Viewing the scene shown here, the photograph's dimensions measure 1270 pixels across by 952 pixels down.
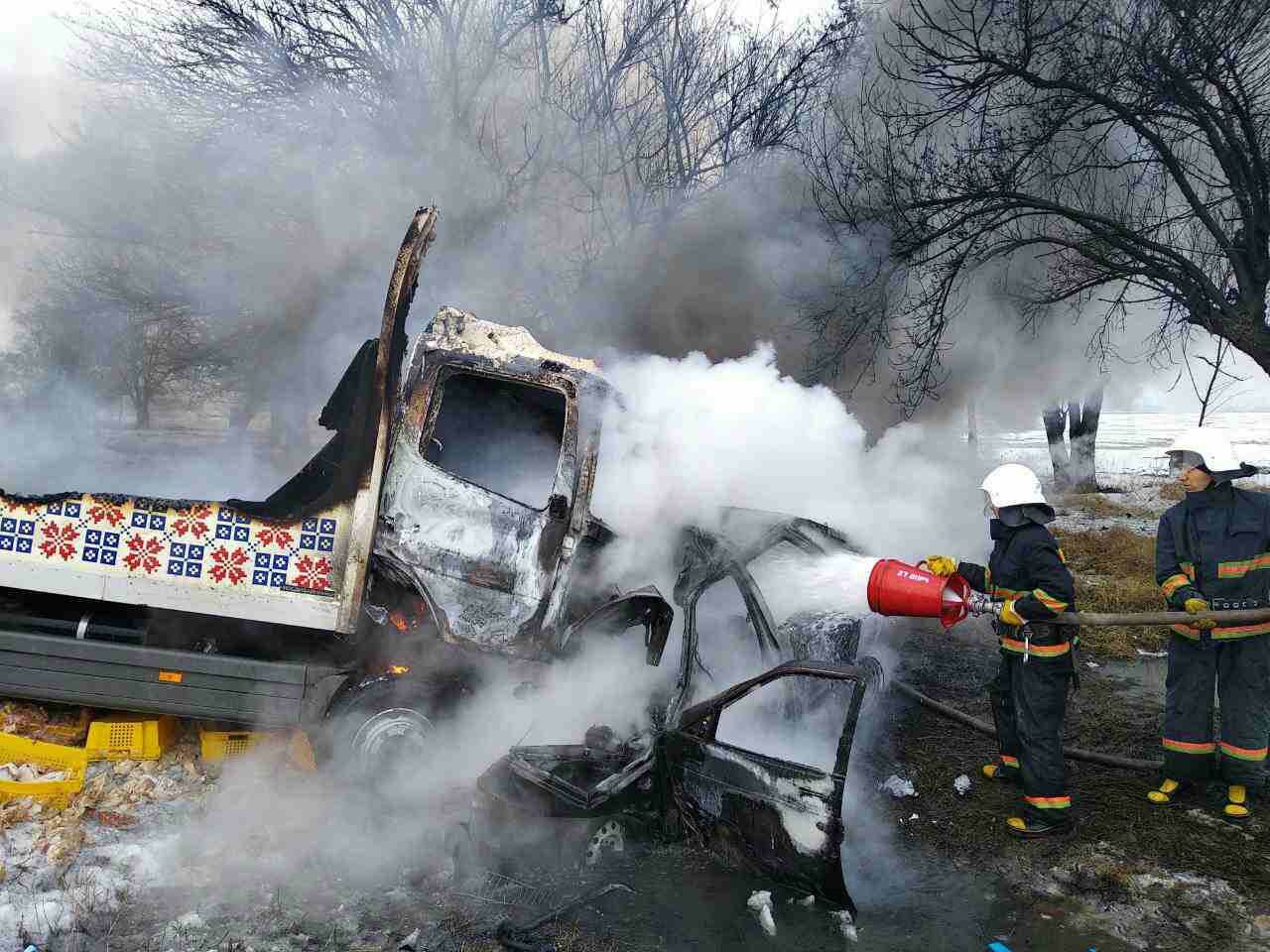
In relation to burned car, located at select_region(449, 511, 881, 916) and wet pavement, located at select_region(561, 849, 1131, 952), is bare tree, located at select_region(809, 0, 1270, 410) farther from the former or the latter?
wet pavement, located at select_region(561, 849, 1131, 952)

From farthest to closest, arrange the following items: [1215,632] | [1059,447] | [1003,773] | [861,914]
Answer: [1059,447] → [1003,773] → [1215,632] → [861,914]

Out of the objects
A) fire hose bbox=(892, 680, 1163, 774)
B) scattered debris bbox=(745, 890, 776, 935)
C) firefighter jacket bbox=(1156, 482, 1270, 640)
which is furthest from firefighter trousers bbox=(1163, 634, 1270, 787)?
scattered debris bbox=(745, 890, 776, 935)

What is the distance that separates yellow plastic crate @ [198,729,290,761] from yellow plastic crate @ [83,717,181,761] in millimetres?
221

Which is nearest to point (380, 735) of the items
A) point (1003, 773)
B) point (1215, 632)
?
point (1003, 773)

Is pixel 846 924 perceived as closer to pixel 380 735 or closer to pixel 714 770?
pixel 714 770

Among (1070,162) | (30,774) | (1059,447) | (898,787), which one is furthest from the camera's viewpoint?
(1059,447)

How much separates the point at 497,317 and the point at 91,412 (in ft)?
15.8

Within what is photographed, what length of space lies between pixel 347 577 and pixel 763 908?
2.49 m

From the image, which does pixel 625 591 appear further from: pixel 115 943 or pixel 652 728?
pixel 115 943

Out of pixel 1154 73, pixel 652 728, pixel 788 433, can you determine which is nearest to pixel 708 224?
pixel 1154 73

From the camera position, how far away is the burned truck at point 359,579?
4180 mm

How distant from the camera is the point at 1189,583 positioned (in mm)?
4453

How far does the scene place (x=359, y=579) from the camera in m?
4.23

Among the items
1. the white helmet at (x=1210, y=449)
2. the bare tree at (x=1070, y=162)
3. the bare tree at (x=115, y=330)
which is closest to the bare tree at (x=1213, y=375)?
the bare tree at (x=1070, y=162)
